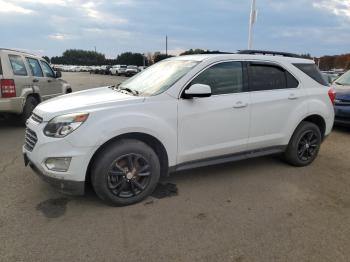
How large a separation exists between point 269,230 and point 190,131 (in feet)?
4.84

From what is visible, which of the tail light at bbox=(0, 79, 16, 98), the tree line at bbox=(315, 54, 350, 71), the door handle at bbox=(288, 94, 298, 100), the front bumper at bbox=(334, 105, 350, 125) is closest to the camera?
the door handle at bbox=(288, 94, 298, 100)

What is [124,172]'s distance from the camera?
3.89 m

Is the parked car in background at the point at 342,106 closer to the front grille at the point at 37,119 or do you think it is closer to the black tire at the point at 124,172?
the black tire at the point at 124,172

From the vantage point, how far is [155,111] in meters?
3.98

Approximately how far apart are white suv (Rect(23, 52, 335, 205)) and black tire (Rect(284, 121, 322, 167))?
0.02 metres

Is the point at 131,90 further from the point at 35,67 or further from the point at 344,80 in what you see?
the point at 344,80

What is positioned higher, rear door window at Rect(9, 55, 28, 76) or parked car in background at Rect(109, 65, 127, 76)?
rear door window at Rect(9, 55, 28, 76)

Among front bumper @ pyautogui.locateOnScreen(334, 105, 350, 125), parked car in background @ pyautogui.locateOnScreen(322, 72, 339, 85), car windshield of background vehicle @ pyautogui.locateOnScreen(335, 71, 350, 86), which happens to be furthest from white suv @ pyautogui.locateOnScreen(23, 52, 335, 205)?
car windshield of background vehicle @ pyautogui.locateOnScreen(335, 71, 350, 86)

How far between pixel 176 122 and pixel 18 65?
546cm

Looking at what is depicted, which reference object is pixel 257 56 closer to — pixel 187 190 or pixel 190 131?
pixel 190 131

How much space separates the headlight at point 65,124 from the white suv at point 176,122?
11mm

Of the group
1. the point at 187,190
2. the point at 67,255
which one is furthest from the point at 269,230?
the point at 67,255

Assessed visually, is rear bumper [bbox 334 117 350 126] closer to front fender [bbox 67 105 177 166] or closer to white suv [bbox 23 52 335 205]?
white suv [bbox 23 52 335 205]

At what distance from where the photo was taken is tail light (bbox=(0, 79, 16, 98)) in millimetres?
7365
